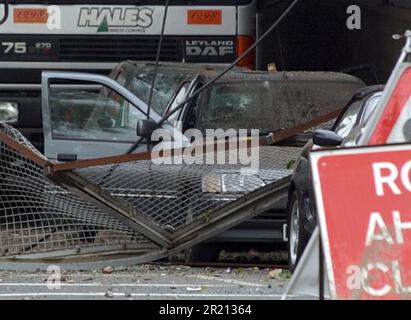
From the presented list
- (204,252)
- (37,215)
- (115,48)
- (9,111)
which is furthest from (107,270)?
(115,48)

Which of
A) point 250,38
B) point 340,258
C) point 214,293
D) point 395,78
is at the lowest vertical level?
point 214,293

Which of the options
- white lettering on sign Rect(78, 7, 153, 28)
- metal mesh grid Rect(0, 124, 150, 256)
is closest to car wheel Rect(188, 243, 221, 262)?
metal mesh grid Rect(0, 124, 150, 256)

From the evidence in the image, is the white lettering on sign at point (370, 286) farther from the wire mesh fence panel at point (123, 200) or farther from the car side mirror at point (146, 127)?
the car side mirror at point (146, 127)

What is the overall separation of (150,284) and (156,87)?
11.9 ft

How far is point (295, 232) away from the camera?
916 cm

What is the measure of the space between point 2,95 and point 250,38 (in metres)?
3.03

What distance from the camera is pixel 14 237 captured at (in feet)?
32.2

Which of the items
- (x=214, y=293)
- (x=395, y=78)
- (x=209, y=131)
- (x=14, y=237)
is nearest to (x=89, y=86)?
(x=209, y=131)

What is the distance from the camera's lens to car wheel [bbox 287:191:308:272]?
865cm

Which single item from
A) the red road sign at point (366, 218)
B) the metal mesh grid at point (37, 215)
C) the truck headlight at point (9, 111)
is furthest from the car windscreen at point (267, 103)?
the red road sign at point (366, 218)

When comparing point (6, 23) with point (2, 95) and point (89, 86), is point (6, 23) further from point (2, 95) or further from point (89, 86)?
point (89, 86)

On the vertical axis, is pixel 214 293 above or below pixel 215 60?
below

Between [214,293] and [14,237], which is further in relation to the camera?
[14,237]

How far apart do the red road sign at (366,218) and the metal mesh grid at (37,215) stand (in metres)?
4.43
